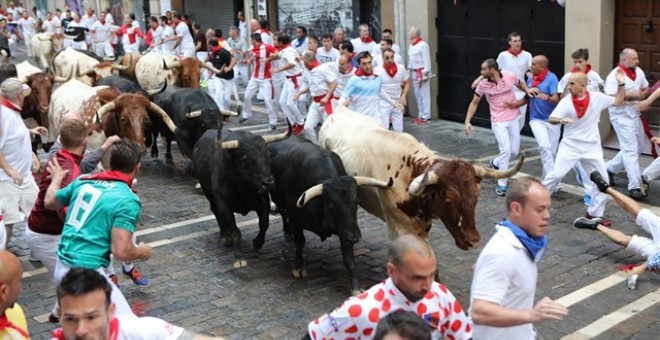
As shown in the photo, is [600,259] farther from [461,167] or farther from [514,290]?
[514,290]

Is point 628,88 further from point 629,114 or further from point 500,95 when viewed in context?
point 500,95

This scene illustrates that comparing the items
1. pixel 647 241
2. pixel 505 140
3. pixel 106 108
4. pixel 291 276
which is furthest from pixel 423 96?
pixel 647 241

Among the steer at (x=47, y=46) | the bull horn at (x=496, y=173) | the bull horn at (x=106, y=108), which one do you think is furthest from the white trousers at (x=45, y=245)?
the steer at (x=47, y=46)

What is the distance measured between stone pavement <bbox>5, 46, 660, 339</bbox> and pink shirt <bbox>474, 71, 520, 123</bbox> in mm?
1099

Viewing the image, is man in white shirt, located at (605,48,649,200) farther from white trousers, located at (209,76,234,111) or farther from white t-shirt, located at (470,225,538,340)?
white trousers, located at (209,76,234,111)

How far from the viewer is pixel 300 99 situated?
17531mm

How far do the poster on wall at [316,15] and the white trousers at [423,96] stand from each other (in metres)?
3.78

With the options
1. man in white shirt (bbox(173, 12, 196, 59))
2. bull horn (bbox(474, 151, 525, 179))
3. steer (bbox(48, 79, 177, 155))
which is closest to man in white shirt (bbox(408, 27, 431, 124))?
steer (bbox(48, 79, 177, 155))

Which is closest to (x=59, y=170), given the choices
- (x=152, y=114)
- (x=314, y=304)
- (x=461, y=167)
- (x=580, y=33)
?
(x=314, y=304)

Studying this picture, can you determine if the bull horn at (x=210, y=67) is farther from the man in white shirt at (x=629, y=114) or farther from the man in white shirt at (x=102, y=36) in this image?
the man in white shirt at (x=102, y=36)

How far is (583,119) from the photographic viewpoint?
10.3 meters

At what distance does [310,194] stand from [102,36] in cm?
2482

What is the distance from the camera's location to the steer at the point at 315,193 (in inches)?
316

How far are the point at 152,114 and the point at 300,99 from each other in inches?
176
